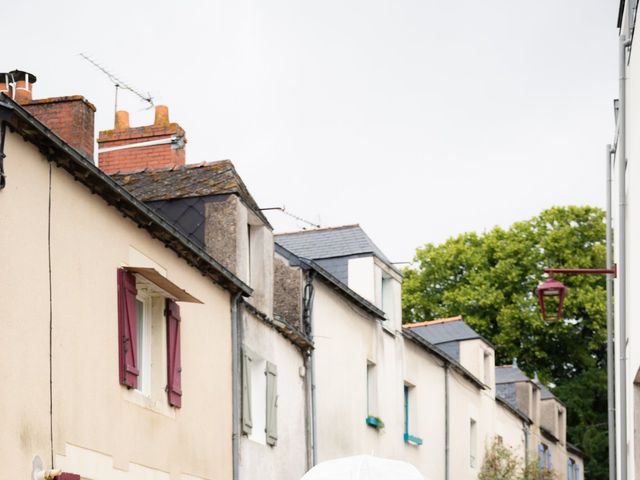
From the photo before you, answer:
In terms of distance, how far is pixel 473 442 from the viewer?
32.2 meters

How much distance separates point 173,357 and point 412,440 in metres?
12.1

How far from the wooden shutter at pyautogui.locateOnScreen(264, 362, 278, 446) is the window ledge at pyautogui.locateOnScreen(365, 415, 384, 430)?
4823mm

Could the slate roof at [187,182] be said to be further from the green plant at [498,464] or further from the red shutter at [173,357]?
the green plant at [498,464]

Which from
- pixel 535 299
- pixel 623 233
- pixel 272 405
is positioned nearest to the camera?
pixel 623 233

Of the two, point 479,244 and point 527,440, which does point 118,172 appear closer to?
point 527,440

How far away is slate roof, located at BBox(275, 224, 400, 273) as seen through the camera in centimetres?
2561

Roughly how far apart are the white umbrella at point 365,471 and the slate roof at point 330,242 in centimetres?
1120

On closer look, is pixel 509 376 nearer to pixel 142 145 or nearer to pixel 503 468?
pixel 503 468

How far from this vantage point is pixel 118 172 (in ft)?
64.2

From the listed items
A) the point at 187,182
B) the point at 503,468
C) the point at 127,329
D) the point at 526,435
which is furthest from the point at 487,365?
the point at 127,329

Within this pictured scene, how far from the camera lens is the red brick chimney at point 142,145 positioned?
66.9 ft

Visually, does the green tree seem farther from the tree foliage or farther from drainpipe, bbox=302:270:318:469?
drainpipe, bbox=302:270:318:469

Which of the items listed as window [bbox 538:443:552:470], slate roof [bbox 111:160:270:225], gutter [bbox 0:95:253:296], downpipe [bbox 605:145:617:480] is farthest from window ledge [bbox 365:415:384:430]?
window [bbox 538:443:552:470]

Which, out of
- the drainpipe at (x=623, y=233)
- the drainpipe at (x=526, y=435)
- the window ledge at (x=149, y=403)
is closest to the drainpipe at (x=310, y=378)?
the window ledge at (x=149, y=403)
